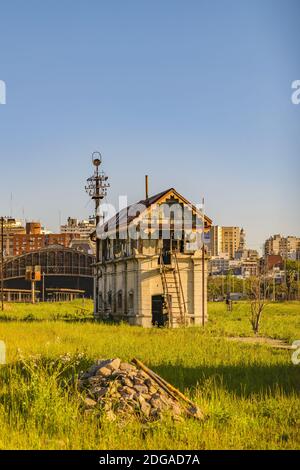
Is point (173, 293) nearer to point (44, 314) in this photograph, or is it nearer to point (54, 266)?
point (44, 314)

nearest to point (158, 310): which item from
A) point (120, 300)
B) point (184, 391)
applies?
point (120, 300)

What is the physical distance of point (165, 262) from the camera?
3338cm

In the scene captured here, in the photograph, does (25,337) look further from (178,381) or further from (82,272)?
(82,272)

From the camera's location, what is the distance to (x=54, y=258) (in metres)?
99.1

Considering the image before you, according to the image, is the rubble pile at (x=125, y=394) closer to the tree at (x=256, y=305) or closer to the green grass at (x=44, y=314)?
the tree at (x=256, y=305)

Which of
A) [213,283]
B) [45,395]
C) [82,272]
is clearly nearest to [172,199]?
[45,395]

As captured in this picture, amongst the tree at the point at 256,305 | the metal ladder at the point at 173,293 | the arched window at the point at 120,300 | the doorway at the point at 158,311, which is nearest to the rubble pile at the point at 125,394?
the tree at the point at 256,305

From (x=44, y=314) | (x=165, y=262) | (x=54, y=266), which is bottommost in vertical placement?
(x=44, y=314)

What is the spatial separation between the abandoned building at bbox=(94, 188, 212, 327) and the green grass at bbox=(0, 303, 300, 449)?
10.8 metres

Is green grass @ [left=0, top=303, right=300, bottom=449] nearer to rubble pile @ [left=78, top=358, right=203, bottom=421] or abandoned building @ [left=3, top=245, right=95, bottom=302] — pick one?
rubble pile @ [left=78, top=358, right=203, bottom=421]

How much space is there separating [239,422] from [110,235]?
27679mm

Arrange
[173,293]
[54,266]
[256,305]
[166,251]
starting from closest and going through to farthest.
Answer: [173,293] → [166,251] → [256,305] → [54,266]

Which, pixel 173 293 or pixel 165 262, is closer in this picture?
pixel 173 293

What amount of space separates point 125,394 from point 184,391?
1.95 m
